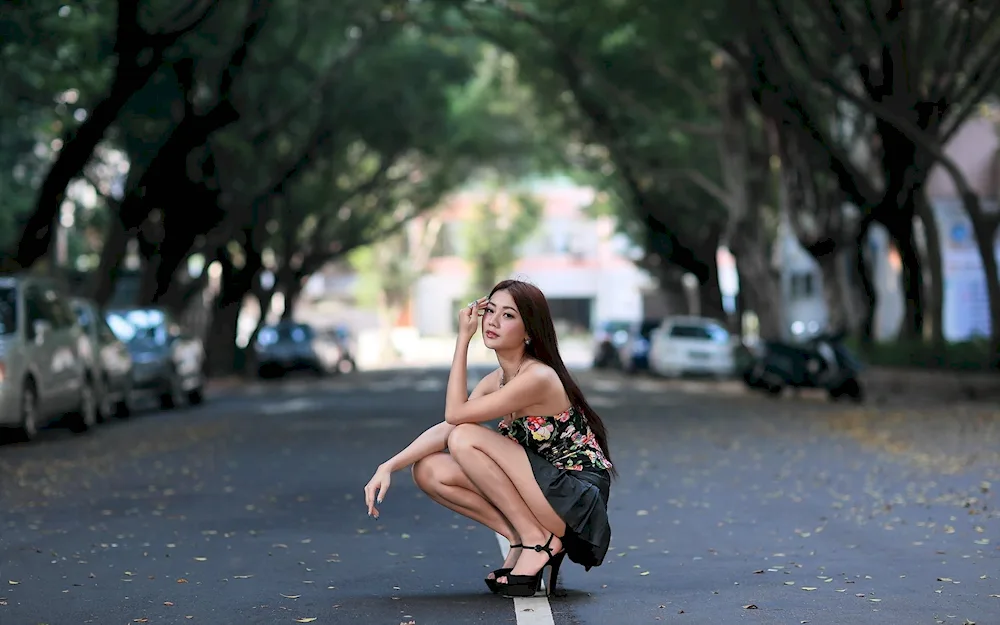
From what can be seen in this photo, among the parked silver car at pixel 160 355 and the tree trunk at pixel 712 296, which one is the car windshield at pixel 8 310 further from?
the tree trunk at pixel 712 296

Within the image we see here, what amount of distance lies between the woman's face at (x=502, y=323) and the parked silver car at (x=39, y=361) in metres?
11.5

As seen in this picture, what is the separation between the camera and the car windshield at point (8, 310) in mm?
19281

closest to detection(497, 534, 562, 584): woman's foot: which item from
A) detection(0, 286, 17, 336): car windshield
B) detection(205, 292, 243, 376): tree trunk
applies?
detection(0, 286, 17, 336): car windshield

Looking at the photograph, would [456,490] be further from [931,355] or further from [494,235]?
[494,235]

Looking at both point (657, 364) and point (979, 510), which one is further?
point (657, 364)

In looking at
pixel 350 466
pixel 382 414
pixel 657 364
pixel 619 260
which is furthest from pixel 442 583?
pixel 619 260

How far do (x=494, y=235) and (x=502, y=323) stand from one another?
77885mm

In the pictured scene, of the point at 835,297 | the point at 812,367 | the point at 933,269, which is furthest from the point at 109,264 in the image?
the point at 933,269

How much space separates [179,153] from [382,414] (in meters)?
8.09

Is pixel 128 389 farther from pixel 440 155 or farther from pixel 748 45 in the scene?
pixel 440 155

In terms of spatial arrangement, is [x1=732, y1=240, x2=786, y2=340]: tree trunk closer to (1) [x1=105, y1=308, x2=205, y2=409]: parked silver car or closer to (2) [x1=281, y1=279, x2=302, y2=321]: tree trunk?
(1) [x1=105, y1=308, x2=205, y2=409]: parked silver car

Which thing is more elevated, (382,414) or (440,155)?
(440,155)

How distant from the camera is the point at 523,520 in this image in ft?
26.1

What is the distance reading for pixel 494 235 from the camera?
85.8 meters
